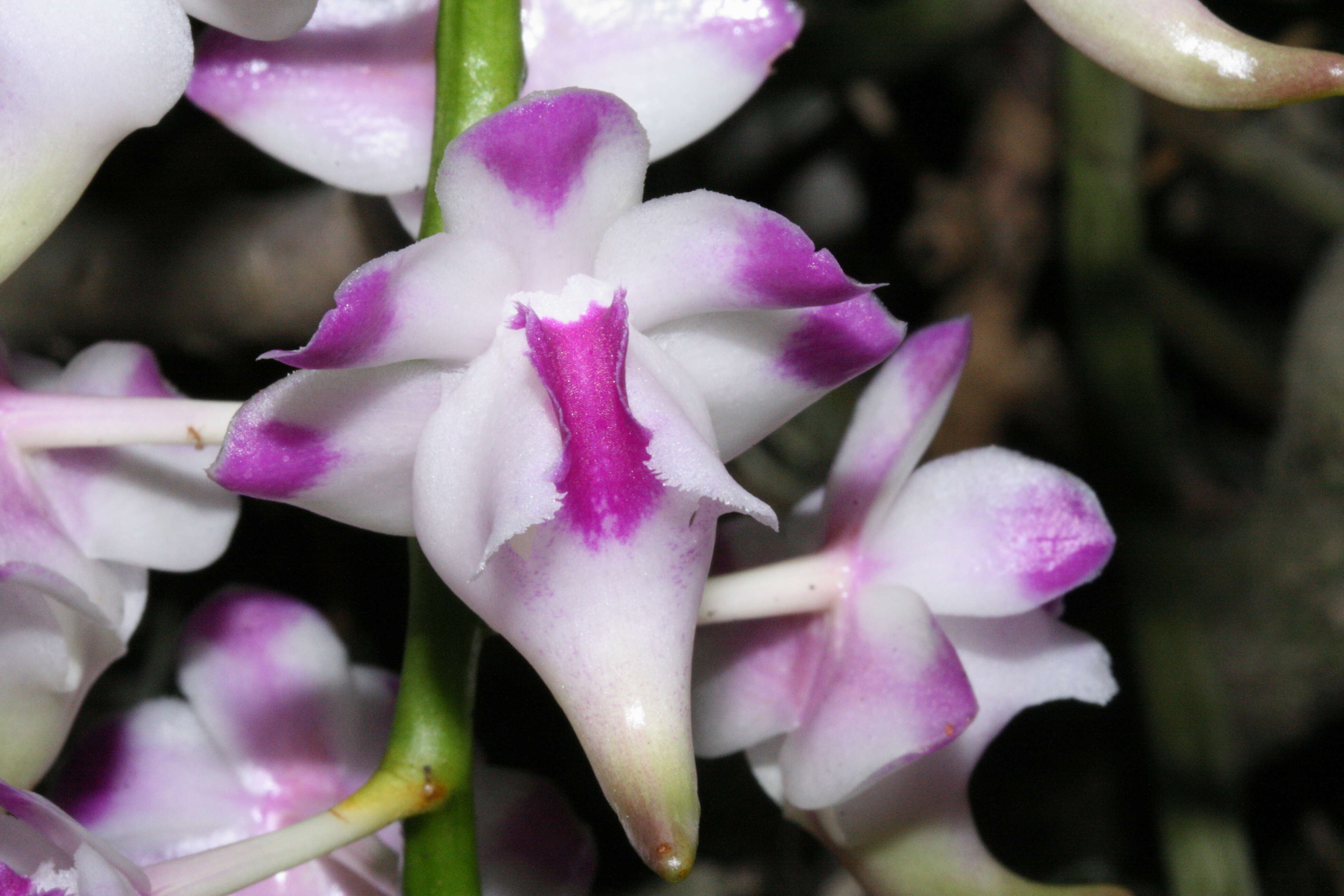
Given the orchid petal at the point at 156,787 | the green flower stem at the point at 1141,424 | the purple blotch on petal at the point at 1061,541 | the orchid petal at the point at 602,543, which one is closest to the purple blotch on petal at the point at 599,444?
the orchid petal at the point at 602,543

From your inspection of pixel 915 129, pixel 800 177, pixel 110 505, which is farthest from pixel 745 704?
pixel 915 129

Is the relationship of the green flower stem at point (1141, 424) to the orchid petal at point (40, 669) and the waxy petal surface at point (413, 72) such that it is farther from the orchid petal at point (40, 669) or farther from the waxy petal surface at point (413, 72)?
the orchid petal at point (40, 669)

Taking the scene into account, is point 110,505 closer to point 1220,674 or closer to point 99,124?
point 99,124

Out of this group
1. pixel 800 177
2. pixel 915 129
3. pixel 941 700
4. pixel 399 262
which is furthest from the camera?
pixel 915 129

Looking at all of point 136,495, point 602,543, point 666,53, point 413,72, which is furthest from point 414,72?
point 602,543

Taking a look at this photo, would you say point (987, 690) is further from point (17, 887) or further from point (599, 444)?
point (17, 887)

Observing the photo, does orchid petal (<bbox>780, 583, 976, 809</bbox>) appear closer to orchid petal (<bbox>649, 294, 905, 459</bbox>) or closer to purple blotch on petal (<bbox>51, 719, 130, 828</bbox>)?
orchid petal (<bbox>649, 294, 905, 459</bbox>)
